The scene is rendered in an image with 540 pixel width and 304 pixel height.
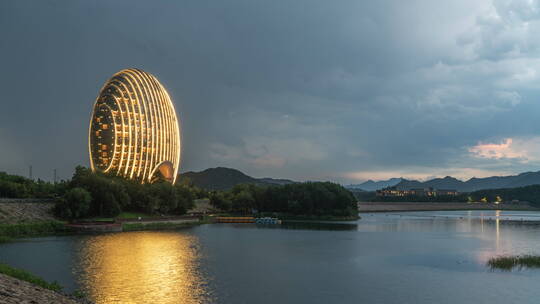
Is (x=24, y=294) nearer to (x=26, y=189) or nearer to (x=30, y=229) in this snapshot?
(x=30, y=229)

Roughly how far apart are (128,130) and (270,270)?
57920mm

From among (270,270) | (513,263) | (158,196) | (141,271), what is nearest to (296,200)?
(158,196)

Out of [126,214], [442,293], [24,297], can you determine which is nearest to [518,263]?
[442,293]

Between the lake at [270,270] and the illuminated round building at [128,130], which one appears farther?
the illuminated round building at [128,130]

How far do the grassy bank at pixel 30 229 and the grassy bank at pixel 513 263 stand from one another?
129 feet

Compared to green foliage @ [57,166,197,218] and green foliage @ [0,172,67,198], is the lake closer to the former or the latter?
green foliage @ [57,166,197,218]

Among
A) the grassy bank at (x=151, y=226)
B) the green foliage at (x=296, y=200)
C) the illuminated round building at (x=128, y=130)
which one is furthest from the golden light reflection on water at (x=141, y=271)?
the green foliage at (x=296, y=200)

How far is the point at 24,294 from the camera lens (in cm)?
1772

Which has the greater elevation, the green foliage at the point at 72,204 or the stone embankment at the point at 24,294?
the green foliage at the point at 72,204

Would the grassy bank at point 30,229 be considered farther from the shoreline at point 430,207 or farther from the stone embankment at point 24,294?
the shoreline at point 430,207

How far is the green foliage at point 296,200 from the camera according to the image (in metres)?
92.9

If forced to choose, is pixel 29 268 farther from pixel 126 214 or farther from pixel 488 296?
pixel 126 214

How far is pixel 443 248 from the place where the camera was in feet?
151

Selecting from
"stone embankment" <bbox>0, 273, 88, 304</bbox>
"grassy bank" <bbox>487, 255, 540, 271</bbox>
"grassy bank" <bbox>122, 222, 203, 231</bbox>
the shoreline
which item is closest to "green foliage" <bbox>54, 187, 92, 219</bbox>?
"grassy bank" <bbox>122, 222, 203, 231</bbox>
